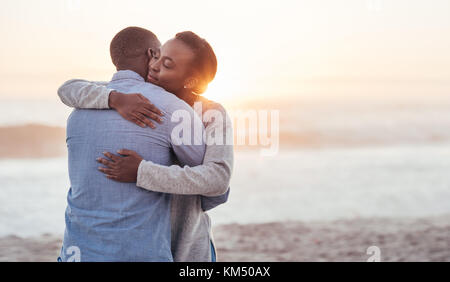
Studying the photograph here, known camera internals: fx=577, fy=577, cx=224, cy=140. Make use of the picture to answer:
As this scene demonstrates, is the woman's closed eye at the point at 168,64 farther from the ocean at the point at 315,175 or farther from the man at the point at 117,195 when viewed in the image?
the ocean at the point at 315,175

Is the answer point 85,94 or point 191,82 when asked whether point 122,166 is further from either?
point 191,82

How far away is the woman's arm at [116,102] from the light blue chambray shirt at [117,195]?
0.02 metres

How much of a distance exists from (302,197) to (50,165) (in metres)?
5.52

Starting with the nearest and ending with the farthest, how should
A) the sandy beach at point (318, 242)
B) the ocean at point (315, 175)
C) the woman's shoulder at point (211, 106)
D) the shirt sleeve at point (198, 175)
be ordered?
the shirt sleeve at point (198, 175)
the woman's shoulder at point (211, 106)
the sandy beach at point (318, 242)
the ocean at point (315, 175)

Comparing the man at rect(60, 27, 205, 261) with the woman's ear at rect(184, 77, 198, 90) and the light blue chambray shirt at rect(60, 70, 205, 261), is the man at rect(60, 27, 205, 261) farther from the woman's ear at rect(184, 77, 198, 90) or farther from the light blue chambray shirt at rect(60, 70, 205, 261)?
the woman's ear at rect(184, 77, 198, 90)

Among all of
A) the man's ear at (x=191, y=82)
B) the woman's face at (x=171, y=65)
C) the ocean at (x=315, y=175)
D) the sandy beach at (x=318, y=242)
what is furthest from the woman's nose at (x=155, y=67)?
the ocean at (x=315, y=175)

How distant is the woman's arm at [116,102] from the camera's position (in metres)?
1.71

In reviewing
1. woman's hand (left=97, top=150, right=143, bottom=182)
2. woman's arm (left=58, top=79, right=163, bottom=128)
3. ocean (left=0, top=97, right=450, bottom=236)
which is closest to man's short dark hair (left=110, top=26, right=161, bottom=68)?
woman's arm (left=58, top=79, right=163, bottom=128)

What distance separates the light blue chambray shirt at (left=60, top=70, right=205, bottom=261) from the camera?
171 centimetres

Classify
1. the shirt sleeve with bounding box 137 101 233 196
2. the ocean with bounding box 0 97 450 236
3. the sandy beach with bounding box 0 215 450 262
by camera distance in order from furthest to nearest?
the ocean with bounding box 0 97 450 236, the sandy beach with bounding box 0 215 450 262, the shirt sleeve with bounding box 137 101 233 196
